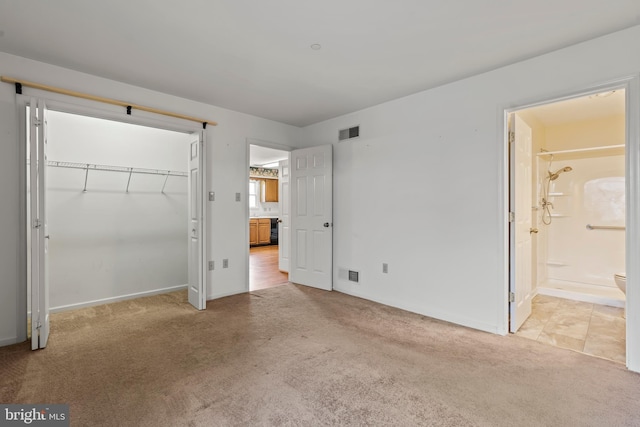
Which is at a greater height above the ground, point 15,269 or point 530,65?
point 530,65

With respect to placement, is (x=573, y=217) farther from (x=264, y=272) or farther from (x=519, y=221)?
(x=264, y=272)

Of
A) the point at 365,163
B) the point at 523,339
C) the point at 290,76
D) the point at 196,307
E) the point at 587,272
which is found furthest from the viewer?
the point at 587,272

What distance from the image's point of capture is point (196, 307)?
3703mm

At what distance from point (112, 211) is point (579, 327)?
5.53 m

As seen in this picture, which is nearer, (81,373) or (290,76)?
(81,373)

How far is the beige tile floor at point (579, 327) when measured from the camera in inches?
105

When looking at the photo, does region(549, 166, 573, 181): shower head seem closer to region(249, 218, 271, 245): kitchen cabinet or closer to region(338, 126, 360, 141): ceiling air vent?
region(338, 126, 360, 141): ceiling air vent

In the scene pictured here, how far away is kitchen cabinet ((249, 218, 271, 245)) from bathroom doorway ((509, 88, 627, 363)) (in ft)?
22.9

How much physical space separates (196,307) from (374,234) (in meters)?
2.37

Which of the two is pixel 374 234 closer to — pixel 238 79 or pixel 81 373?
pixel 238 79

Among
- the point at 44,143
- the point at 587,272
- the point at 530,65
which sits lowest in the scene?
the point at 587,272

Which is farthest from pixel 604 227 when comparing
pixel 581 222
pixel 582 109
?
pixel 582 109

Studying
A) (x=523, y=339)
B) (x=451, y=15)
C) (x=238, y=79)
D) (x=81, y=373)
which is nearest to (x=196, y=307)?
(x=81, y=373)

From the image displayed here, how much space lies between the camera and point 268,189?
993 cm
